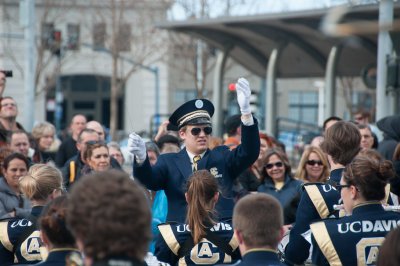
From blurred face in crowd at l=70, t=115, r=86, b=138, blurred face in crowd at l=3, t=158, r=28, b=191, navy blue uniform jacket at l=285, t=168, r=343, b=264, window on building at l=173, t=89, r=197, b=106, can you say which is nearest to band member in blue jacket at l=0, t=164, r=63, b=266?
navy blue uniform jacket at l=285, t=168, r=343, b=264

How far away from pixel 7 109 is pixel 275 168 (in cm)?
371

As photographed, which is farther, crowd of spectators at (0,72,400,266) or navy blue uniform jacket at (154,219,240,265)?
navy blue uniform jacket at (154,219,240,265)

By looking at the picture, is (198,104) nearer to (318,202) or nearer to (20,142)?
(318,202)

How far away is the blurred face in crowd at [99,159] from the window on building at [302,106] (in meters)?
48.5

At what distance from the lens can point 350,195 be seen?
5.48 metres

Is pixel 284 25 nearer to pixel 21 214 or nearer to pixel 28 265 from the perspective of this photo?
pixel 21 214

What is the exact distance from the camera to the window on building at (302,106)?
5866 cm

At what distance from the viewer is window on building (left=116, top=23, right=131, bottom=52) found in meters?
38.7

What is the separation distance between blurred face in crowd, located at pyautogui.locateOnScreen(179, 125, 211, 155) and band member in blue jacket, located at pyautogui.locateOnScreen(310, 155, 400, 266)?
1.86 m

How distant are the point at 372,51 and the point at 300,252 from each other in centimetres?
1253

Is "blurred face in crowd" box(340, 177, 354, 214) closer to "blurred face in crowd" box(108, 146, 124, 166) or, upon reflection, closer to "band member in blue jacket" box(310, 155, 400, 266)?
"band member in blue jacket" box(310, 155, 400, 266)

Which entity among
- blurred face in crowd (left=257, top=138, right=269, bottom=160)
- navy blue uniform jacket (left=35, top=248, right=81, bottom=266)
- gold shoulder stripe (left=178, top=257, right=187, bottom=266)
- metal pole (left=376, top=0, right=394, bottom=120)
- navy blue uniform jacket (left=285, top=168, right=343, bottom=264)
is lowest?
gold shoulder stripe (left=178, top=257, right=187, bottom=266)

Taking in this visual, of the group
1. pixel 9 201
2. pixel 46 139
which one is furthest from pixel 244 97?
pixel 46 139

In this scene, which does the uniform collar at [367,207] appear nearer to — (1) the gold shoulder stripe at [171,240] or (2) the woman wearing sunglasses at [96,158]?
(1) the gold shoulder stripe at [171,240]
